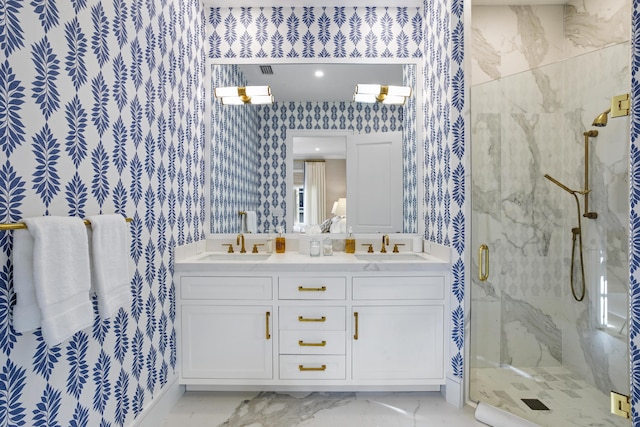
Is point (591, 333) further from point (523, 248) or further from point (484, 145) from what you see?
point (484, 145)

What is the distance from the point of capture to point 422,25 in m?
2.61

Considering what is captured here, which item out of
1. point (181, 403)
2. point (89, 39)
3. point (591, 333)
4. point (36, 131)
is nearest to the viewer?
point (36, 131)

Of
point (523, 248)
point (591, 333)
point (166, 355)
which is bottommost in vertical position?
point (166, 355)

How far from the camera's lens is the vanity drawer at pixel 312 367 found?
2.11m

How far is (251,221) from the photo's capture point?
2.66 metres

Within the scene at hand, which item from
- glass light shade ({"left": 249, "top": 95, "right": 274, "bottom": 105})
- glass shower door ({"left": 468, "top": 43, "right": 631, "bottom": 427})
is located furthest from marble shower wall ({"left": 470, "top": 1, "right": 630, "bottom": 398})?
glass light shade ({"left": 249, "top": 95, "right": 274, "bottom": 105})

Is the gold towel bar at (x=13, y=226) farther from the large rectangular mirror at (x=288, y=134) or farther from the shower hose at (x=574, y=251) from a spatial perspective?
the shower hose at (x=574, y=251)

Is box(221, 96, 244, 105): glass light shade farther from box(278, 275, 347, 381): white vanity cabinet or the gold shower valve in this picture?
the gold shower valve

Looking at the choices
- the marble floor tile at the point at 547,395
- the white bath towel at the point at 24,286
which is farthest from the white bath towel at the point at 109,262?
the marble floor tile at the point at 547,395

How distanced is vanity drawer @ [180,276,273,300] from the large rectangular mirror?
1.99ft

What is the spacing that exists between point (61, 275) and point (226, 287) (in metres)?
1.11

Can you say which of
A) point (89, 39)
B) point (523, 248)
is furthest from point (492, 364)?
point (89, 39)

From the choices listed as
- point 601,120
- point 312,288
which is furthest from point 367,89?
point 312,288

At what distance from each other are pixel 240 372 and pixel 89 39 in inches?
75.4
